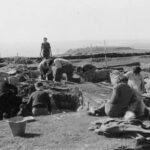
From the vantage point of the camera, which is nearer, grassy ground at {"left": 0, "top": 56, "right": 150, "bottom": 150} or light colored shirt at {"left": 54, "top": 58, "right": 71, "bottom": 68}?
grassy ground at {"left": 0, "top": 56, "right": 150, "bottom": 150}

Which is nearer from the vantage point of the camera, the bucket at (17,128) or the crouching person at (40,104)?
the bucket at (17,128)

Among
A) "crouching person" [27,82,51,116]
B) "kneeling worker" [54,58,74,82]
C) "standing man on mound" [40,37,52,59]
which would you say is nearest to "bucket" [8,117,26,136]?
"crouching person" [27,82,51,116]

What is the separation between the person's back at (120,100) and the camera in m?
8.12

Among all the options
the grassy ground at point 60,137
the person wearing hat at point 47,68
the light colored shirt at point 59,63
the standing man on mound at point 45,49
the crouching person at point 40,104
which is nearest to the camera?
the grassy ground at point 60,137

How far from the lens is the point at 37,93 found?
32.8ft

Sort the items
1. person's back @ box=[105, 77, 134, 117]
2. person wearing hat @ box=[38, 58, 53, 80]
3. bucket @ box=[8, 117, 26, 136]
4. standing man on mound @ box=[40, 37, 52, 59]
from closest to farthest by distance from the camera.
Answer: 1. bucket @ box=[8, 117, 26, 136]
2. person's back @ box=[105, 77, 134, 117]
3. person wearing hat @ box=[38, 58, 53, 80]
4. standing man on mound @ box=[40, 37, 52, 59]

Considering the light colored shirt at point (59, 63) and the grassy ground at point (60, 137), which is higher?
the light colored shirt at point (59, 63)

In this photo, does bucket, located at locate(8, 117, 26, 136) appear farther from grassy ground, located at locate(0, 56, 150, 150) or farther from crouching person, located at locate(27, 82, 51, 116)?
crouching person, located at locate(27, 82, 51, 116)

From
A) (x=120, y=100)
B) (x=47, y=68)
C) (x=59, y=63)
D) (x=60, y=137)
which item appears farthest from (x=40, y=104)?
(x=47, y=68)

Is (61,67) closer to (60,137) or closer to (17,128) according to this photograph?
(17,128)

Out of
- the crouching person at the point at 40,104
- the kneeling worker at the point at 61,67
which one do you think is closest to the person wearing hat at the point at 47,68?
the kneeling worker at the point at 61,67

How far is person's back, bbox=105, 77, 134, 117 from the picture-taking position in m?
8.12

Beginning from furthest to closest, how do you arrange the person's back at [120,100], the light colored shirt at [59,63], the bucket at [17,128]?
the light colored shirt at [59,63], the person's back at [120,100], the bucket at [17,128]

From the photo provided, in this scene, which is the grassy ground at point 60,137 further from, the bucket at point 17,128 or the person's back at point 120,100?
the person's back at point 120,100
